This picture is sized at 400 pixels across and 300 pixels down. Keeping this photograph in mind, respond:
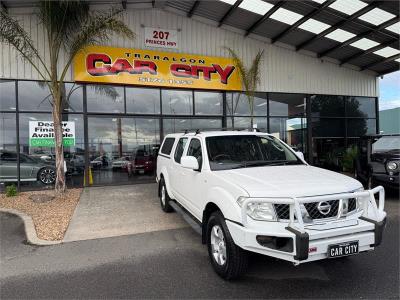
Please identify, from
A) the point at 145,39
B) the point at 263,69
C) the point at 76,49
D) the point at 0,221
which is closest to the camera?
the point at 0,221

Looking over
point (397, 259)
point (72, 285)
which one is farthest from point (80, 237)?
point (397, 259)

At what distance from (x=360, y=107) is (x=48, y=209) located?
1482 cm

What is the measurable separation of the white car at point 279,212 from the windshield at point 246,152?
0.03 m

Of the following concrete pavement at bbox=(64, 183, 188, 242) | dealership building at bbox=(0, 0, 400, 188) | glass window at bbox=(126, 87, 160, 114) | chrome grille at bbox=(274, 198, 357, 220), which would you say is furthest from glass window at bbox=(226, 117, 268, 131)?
chrome grille at bbox=(274, 198, 357, 220)

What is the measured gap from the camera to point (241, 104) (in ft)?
43.0

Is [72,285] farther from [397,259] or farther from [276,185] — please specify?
[397,259]

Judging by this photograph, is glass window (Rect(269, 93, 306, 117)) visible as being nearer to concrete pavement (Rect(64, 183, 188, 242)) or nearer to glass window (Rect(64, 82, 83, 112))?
concrete pavement (Rect(64, 183, 188, 242))

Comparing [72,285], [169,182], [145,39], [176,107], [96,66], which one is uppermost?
[145,39]

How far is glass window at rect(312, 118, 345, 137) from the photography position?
14547 mm

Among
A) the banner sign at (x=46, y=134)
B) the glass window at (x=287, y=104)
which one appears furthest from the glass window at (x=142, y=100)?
the glass window at (x=287, y=104)

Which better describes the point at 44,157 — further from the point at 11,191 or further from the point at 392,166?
the point at 392,166

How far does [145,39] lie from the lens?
11555mm

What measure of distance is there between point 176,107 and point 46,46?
5018 millimetres

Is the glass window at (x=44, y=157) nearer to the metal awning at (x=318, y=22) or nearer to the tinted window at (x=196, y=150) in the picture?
the metal awning at (x=318, y=22)
